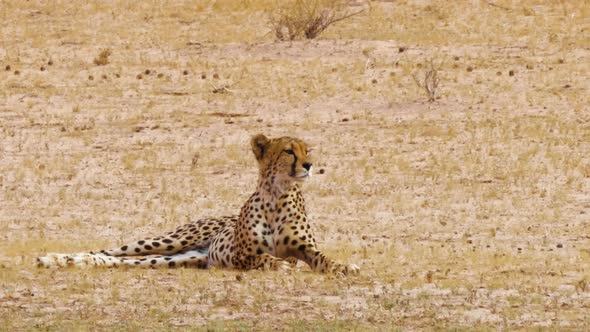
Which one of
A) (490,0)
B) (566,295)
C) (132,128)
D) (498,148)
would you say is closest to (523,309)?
(566,295)

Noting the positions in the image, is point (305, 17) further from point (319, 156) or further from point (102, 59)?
point (319, 156)

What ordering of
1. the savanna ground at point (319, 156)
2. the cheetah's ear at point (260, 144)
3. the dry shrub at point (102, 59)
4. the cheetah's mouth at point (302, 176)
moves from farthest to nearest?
the dry shrub at point (102, 59)
the cheetah's ear at point (260, 144)
the cheetah's mouth at point (302, 176)
the savanna ground at point (319, 156)

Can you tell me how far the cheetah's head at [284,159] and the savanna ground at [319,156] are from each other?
85 centimetres

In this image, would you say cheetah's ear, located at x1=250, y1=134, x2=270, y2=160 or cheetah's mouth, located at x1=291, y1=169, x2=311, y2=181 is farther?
cheetah's ear, located at x1=250, y1=134, x2=270, y2=160

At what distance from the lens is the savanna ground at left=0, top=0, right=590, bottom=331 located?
11930mm

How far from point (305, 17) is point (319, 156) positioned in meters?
11.5

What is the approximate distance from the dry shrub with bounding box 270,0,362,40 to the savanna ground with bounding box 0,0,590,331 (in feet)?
1.19

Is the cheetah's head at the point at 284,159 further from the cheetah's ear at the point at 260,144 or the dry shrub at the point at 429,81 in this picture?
the dry shrub at the point at 429,81

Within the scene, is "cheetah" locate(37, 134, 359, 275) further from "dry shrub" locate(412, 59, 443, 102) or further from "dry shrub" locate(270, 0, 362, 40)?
"dry shrub" locate(270, 0, 362, 40)

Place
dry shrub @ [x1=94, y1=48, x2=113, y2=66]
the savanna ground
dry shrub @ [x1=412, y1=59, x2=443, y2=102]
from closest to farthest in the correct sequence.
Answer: the savanna ground < dry shrub @ [x1=412, y1=59, x2=443, y2=102] < dry shrub @ [x1=94, y1=48, x2=113, y2=66]

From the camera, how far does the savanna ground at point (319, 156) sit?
1193 centimetres

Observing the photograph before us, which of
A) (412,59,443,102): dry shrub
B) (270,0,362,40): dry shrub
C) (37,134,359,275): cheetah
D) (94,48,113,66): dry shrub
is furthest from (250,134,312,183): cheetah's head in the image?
(270,0,362,40): dry shrub

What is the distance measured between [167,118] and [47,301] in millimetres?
11933

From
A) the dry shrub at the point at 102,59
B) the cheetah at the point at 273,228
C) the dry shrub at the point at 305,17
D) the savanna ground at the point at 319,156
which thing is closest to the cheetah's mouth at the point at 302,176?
the cheetah at the point at 273,228
